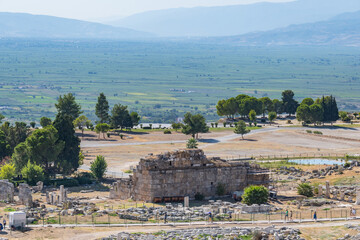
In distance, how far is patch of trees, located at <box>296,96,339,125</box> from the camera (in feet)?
507

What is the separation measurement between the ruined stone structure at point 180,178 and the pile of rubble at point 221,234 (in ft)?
37.3

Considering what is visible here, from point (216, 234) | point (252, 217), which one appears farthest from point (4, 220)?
point (252, 217)

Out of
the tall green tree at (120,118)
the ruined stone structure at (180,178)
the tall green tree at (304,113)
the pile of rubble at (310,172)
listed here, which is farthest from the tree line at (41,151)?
the tall green tree at (304,113)

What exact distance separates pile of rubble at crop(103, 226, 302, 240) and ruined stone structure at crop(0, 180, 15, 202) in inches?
750

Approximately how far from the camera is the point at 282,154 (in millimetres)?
116750

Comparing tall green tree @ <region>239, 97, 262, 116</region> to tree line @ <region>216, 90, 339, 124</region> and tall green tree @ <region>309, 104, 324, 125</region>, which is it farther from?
tall green tree @ <region>309, 104, 324, 125</region>

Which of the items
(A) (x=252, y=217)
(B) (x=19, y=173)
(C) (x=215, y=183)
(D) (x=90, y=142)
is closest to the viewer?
(A) (x=252, y=217)

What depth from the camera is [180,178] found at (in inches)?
2530

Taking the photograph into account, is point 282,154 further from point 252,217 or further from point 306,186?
point 252,217

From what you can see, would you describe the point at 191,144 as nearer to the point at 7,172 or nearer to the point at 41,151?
the point at 41,151

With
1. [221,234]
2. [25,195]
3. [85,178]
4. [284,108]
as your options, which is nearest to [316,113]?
[284,108]

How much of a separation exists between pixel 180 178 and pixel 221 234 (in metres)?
13.5

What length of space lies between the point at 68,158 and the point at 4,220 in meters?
38.8

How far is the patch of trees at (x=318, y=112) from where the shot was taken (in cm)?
15450
